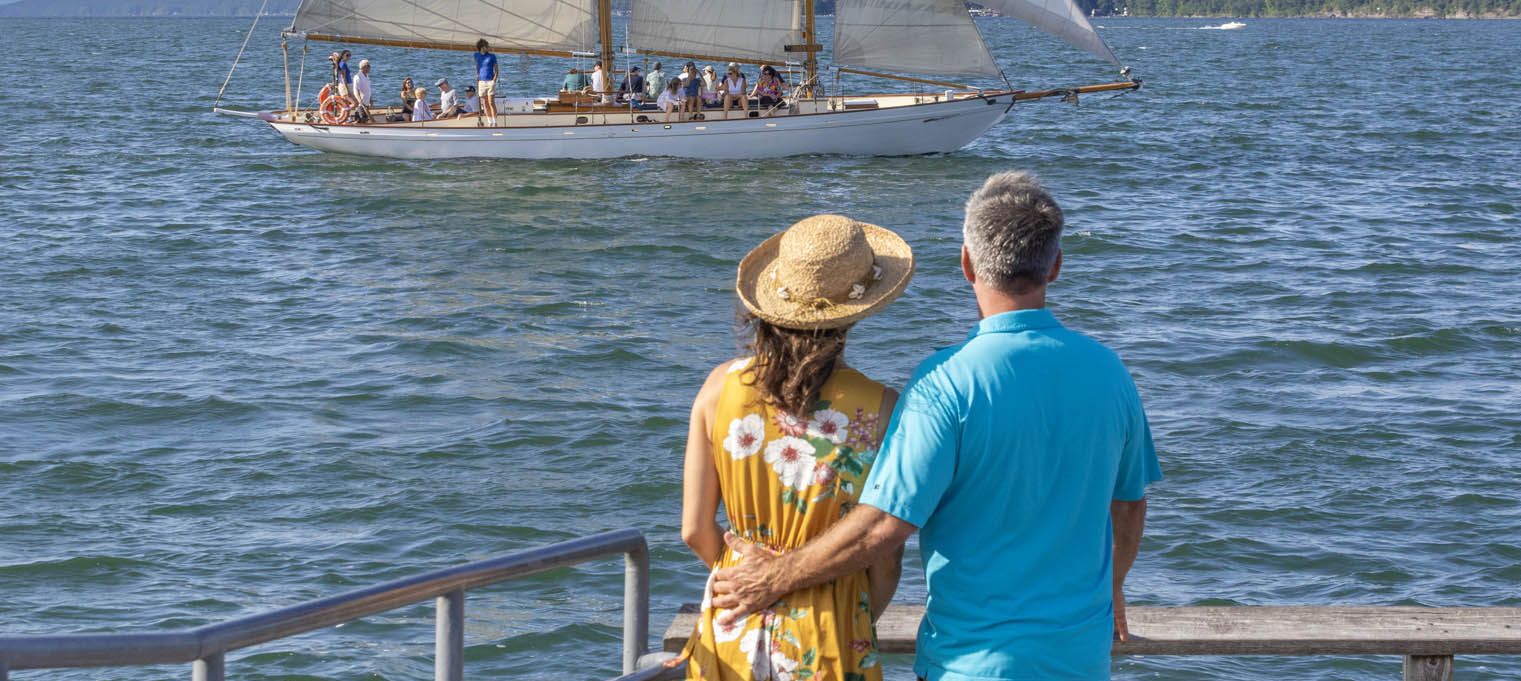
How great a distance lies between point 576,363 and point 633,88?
52.3 feet

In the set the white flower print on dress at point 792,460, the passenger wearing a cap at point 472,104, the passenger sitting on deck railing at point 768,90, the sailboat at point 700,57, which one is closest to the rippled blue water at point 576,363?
the sailboat at point 700,57

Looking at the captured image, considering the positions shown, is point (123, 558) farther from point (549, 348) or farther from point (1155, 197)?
point (1155, 197)

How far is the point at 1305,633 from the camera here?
3510mm

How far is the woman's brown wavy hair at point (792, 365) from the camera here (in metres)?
3.06

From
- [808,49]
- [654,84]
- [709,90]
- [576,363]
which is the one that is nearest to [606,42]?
[654,84]

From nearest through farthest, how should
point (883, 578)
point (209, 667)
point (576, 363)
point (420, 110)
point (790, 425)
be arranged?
1. point (209, 667)
2. point (790, 425)
3. point (883, 578)
4. point (576, 363)
5. point (420, 110)

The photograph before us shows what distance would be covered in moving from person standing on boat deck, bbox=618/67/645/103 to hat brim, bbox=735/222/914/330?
27.7 metres

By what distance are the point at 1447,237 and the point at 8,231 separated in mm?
19889

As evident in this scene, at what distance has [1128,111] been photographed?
4775 centimetres

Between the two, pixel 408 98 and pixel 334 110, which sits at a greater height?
pixel 408 98

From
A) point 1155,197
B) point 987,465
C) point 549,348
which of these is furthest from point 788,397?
point 1155,197

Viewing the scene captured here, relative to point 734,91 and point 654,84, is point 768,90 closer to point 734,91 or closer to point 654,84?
point 734,91

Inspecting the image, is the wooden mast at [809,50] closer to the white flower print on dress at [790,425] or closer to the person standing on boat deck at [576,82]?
the person standing on boat deck at [576,82]

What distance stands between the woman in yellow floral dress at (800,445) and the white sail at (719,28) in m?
28.0
